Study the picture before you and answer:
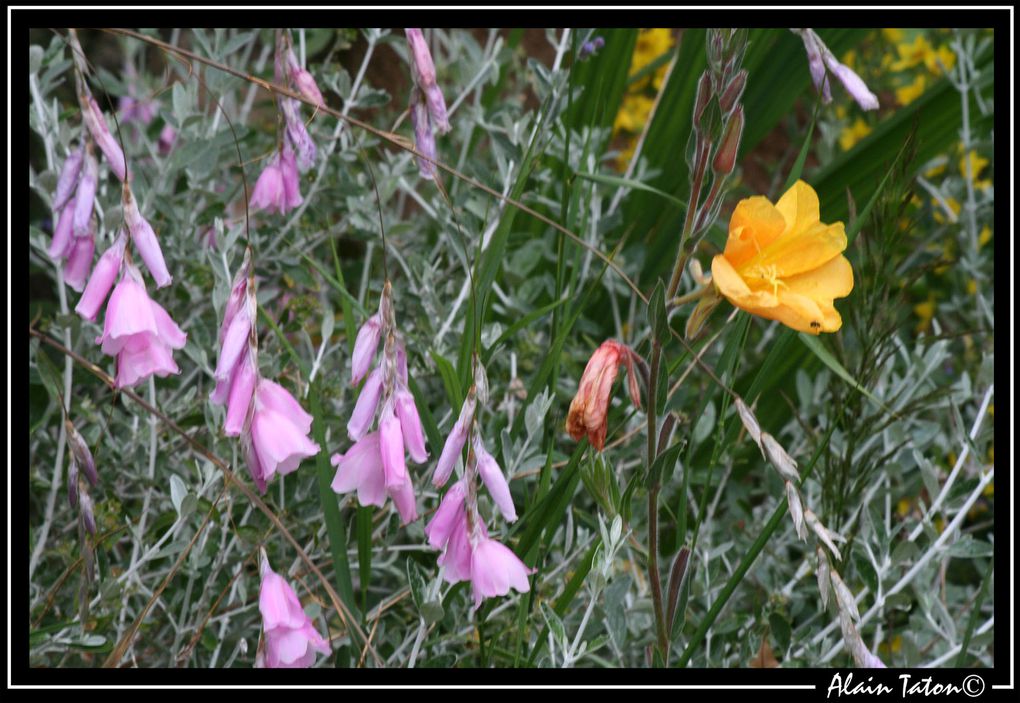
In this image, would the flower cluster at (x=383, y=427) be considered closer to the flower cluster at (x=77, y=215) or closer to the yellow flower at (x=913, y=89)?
the flower cluster at (x=77, y=215)

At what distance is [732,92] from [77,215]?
681mm

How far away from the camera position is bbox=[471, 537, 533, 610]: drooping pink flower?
1021mm

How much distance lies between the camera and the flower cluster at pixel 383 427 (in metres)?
1.02

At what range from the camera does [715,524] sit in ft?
5.77

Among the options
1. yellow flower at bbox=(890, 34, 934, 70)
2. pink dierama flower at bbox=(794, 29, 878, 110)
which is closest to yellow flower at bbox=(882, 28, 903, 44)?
yellow flower at bbox=(890, 34, 934, 70)

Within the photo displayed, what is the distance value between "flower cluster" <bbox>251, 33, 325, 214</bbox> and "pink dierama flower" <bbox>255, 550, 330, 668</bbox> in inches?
19.3

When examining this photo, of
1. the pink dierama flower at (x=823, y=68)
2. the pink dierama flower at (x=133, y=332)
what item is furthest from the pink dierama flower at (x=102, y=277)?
the pink dierama flower at (x=823, y=68)

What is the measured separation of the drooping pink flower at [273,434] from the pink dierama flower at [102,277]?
202 millimetres

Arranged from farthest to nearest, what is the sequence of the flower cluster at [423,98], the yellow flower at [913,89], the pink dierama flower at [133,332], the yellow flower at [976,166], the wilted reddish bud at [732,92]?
the yellow flower at [913,89], the yellow flower at [976,166], the flower cluster at [423,98], the pink dierama flower at [133,332], the wilted reddish bud at [732,92]

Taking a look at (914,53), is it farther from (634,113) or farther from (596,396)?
(596,396)

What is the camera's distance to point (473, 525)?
1030 millimetres

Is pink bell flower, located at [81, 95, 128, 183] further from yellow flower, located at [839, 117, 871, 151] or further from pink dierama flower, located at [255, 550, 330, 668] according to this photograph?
yellow flower, located at [839, 117, 871, 151]
